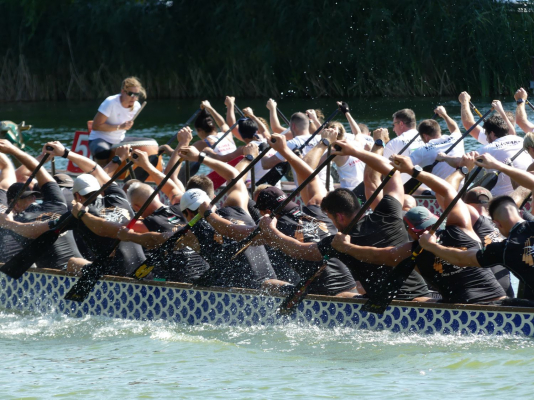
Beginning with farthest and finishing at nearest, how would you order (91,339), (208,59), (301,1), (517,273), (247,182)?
(208,59), (301,1), (247,182), (91,339), (517,273)

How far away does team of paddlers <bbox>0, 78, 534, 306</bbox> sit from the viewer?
17.9ft

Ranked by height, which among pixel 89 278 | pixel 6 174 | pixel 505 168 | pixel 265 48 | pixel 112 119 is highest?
pixel 265 48

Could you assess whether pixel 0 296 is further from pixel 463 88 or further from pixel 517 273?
pixel 463 88

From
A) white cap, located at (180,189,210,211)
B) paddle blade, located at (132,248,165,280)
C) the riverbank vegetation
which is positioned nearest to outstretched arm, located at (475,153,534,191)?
white cap, located at (180,189,210,211)

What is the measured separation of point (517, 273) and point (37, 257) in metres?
3.59

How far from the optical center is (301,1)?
23203 millimetres

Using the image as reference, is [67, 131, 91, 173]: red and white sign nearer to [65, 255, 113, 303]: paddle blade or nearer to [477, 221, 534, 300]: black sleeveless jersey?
[65, 255, 113, 303]: paddle blade

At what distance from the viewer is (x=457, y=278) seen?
5.49 metres

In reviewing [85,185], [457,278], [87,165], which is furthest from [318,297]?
[87,165]

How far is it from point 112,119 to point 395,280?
545 cm

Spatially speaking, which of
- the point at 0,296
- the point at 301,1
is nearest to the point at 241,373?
the point at 0,296

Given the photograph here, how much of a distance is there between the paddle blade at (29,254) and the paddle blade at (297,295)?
1.94m

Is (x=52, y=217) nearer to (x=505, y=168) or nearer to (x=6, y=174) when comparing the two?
(x=6, y=174)

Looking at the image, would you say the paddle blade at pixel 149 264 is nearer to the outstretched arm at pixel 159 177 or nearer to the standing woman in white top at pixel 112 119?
the outstretched arm at pixel 159 177
